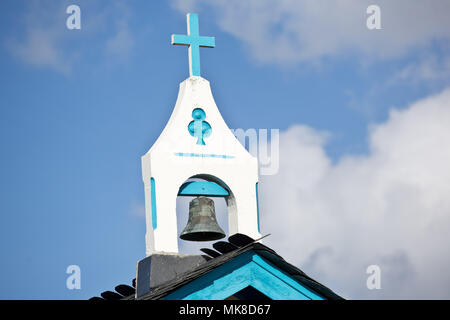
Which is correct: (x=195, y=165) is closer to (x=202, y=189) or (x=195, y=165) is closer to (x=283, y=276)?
(x=202, y=189)

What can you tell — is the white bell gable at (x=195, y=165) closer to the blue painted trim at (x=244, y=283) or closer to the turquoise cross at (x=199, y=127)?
the turquoise cross at (x=199, y=127)

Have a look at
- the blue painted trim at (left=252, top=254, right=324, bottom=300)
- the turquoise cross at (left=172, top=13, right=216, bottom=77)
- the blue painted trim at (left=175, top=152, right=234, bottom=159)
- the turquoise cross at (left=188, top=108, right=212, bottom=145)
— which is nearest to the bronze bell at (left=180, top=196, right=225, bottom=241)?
the blue painted trim at (left=175, top=152, right=234, bottom=159)

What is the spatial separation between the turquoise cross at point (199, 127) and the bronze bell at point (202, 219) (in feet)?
2.62

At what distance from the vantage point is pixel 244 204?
40.2ft

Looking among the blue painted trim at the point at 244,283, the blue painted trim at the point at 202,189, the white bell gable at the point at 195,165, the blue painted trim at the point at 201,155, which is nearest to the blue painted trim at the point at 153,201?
the white bell gable at the point at 195,165

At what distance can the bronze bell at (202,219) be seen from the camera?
12.4 meters

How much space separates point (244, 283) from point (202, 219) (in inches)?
138

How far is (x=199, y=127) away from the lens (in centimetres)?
1227

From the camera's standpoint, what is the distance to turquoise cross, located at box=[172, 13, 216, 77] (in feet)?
41.9

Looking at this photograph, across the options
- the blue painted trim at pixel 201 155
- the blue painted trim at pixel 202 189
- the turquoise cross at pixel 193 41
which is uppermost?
the turquoise cross at pixel 193 41
